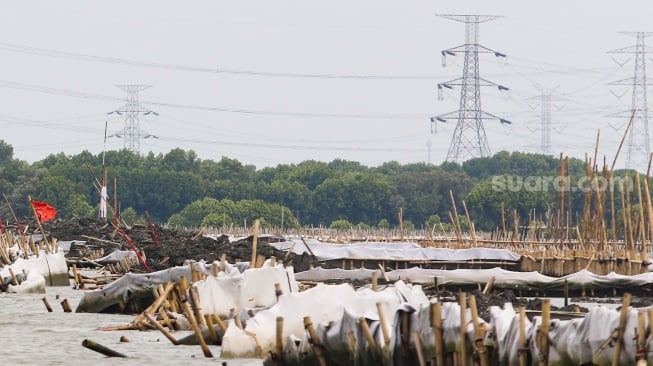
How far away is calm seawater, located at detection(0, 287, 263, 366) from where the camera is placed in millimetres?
15617

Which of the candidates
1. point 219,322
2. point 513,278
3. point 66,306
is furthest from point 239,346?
point 513,278

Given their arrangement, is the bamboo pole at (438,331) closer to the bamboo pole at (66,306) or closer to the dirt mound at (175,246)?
the bamboo pole at (66,306)

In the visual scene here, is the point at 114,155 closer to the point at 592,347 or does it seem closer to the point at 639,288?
the point at 639,288

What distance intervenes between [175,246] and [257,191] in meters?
56.4

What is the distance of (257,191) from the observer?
8719 cm

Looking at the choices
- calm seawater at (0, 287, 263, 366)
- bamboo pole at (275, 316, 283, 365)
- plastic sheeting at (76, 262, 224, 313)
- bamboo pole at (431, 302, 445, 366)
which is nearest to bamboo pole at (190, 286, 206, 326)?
calm seawater at (0, 287, 263, 366)

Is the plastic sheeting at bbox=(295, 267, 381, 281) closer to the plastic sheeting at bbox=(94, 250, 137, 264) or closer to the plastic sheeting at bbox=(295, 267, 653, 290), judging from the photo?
the plastic sheeting at bbox=(295, 267, 653, 290)

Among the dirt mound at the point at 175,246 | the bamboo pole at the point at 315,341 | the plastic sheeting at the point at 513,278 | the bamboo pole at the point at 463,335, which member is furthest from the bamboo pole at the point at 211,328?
the dirt mound at the point at 175,246

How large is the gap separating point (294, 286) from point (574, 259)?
9.81 m

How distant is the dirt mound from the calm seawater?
5.13 metres

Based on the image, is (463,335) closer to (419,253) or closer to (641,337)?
(641,337)

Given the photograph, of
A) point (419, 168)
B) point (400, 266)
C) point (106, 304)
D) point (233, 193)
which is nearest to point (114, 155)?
point (233, 193)

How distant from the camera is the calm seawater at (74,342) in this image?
15617 millimetres

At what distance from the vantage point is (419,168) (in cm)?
10344
